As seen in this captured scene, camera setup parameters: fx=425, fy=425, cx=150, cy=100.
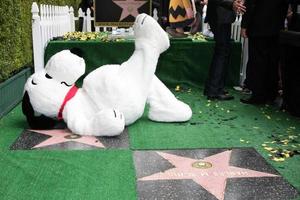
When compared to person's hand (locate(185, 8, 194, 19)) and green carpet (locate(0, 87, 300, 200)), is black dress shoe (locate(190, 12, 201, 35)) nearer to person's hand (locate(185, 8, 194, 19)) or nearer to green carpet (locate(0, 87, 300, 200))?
person's hand (locate(185, 8, 194, 19))

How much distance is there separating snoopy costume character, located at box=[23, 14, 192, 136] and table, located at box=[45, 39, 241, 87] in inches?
77.2

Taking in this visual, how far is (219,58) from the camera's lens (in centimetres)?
590

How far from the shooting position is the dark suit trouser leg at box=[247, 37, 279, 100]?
18.4 feet

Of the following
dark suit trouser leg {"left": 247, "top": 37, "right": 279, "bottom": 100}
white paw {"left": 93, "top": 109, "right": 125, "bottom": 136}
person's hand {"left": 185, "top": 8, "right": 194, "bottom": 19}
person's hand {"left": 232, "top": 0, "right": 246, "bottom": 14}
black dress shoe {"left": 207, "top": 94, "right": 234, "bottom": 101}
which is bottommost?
black dress shoe {"left": 207, "top": 94, "right": 234, "bottom": 101}

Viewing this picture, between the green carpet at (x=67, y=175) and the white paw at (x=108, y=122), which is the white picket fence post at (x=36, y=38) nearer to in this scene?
the white paw at (x=108, y=122)

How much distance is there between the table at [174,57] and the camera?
6.53 meters

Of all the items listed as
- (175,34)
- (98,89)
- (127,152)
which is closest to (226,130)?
(127,152)

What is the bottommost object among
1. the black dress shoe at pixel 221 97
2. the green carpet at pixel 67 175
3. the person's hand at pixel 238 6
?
the black dress shoe at pixel 221 97

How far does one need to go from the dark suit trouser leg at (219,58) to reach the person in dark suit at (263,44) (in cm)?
26

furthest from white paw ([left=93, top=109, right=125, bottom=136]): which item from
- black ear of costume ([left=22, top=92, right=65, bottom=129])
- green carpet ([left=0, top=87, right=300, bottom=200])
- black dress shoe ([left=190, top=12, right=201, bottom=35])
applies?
black dress shoe ([left=190, top=12, right=201, bottom=35])

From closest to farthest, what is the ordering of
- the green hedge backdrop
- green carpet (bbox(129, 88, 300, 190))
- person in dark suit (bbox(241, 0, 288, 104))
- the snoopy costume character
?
green carpet (bbox(129, 88, 300, 190)), the snoopy costume character, the green hedge backdrop, person in dark suit (bbox(241, 0, 288, 104))

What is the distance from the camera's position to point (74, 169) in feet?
11.0

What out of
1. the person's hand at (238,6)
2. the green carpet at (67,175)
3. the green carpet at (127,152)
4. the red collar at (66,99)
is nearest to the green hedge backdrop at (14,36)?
the green carpet at (127,152)

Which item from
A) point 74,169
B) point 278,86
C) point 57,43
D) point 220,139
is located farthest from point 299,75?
point 57,43
